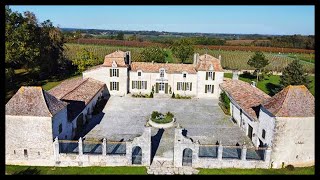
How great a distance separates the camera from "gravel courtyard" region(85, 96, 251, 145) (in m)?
27.2

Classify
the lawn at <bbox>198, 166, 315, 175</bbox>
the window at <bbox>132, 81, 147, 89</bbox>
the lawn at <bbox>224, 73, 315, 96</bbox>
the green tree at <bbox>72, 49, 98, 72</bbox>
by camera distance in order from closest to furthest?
the lawn at <bbox>198, 166, 315, 175</bbox> < the window at <bbox>132, 81, 147, 89</bbox> < the lawn at <bbox>224, 73, 315, 96</bbox> < the green tree at <bbox>72, 49, 98, 72</bbox>

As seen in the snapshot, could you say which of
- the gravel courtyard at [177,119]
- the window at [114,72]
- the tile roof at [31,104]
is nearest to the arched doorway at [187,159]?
the gravel courtyard at [177,119]

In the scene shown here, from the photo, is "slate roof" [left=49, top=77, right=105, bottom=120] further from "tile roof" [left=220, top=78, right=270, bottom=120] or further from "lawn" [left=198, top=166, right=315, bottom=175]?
"tile roof" [left=220, top=78, right=270, bottom=120]

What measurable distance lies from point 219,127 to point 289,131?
9.10m

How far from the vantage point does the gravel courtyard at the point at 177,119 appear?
89.3ft

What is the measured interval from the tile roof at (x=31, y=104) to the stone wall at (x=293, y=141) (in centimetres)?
1612

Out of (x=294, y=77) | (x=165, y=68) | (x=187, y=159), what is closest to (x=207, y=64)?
(x=165, y=68)

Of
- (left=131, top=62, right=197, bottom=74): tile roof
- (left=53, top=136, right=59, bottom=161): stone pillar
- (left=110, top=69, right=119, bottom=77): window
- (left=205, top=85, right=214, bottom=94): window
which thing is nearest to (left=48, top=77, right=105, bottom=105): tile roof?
(left=110, top=69, right=119, bottom=77): window

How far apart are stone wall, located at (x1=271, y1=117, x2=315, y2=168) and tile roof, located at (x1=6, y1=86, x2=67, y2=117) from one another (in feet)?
52.9

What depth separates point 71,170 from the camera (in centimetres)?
2097

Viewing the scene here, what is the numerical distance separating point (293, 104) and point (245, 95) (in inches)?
398

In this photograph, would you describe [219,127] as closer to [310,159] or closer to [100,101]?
[310,159]

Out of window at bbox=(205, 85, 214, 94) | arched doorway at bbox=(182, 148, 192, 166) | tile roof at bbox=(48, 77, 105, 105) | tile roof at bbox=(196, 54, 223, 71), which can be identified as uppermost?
tile roof at bbox=(196, 54, 223, 71)

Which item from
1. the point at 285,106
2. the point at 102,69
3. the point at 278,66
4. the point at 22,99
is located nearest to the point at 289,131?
the point at 285,106
